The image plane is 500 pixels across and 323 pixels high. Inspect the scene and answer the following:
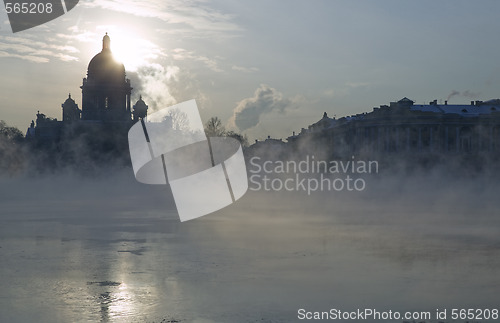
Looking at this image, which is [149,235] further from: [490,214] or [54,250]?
[490,214]

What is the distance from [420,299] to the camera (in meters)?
14.0

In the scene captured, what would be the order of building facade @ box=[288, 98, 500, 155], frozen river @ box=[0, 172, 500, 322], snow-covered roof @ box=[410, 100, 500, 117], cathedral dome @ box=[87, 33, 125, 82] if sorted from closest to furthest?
frozen river @ box=[0, 172, 500, 322], building facade @ box=[288, 98, 500, 155], snow-covered roof @ box=[410, 100, 500, 117], cathedral dome @ box=[87, 33, 125, 82]

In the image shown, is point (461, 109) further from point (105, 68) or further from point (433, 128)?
point (105, 68)

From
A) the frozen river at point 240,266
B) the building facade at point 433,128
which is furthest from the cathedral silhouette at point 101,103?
the frozen river at point 240,266

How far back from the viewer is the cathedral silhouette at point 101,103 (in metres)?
96.4

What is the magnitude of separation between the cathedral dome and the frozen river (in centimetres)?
6632

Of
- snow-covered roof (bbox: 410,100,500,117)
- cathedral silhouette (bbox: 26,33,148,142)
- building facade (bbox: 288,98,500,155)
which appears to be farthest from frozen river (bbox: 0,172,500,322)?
cathedral silhouette (bbox: 26,33,148,142)

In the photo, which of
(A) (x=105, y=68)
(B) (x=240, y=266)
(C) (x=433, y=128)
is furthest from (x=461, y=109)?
(B) (x=240, y=266)

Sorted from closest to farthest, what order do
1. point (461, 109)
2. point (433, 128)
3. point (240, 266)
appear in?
point (240, 266) < point (433, 128) < point (461, 109)

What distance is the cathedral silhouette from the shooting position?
96375mm

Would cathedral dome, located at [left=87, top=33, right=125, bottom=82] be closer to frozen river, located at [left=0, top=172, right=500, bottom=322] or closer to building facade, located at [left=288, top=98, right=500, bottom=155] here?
building facade, located at [left=288, top=98, right=500, bottom=155]

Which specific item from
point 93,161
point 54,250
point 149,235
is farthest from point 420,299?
point 93,161

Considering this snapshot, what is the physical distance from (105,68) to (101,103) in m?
4.74

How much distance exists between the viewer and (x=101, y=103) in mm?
98000
